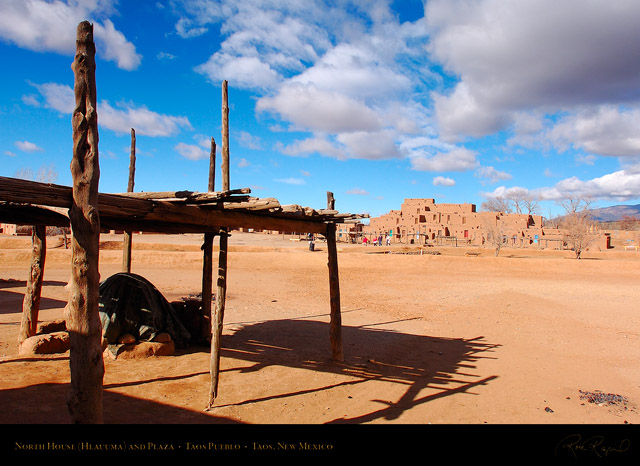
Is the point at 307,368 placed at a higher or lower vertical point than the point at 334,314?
lower

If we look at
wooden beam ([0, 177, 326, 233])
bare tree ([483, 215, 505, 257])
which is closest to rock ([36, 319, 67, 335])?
wooden beam ([0, 177, 326, 233])

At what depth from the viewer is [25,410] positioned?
493cm

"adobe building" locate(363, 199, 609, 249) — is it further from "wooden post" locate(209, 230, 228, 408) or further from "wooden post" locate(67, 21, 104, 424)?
"wooden post" locate(67, 21, 104, 424)

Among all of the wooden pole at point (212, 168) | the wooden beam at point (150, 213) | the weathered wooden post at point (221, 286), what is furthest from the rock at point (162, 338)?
the wooden pole at point (212, 168)

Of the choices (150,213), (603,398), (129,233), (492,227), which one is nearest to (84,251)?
(150,213)

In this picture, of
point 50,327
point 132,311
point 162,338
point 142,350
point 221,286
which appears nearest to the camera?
point 221,286

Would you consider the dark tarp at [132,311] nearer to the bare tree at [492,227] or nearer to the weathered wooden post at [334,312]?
the weathered wooden post at [334,312]

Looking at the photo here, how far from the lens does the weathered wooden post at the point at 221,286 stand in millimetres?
5523

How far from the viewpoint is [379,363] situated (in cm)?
782

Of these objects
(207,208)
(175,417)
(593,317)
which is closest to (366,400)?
(175,417)

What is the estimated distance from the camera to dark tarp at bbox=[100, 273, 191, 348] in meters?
7.34

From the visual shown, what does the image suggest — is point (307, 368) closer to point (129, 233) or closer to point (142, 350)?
point (142, 350)

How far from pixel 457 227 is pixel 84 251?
168ft
